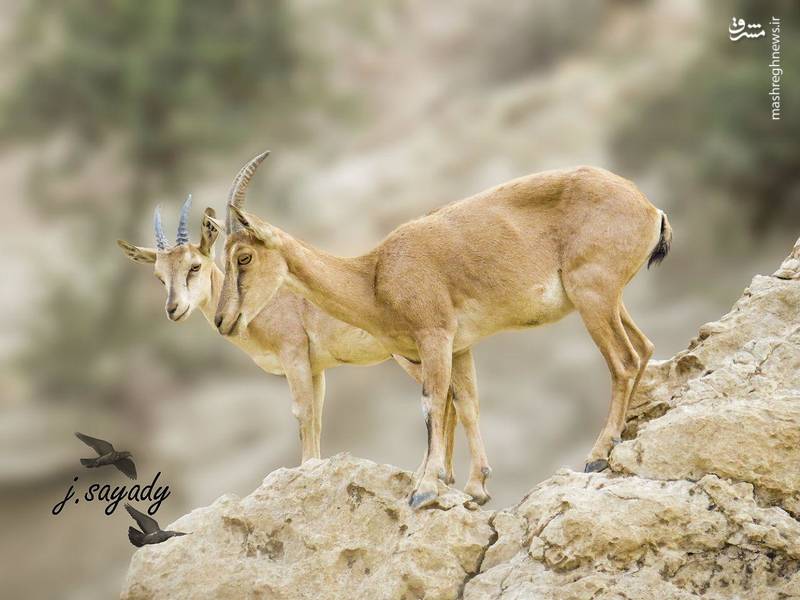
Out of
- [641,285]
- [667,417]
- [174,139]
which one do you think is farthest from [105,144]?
[667,417]

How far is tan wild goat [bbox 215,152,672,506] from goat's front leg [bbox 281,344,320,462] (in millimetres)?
2236

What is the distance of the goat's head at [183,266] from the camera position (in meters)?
11.4

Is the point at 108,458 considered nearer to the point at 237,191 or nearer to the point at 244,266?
the point at 244,266

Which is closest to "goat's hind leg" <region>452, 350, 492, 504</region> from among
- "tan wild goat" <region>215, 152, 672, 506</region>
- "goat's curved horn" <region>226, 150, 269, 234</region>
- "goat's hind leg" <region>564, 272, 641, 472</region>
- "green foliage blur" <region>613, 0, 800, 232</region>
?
"tan wild goat" <region>215, 152, 672, 506</region>

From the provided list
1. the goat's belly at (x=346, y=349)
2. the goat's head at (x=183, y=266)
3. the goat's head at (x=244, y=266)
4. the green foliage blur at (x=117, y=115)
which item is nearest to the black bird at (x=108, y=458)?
the goat's head at (x=244, y=266)

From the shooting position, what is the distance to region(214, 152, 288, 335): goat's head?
30.0 ft

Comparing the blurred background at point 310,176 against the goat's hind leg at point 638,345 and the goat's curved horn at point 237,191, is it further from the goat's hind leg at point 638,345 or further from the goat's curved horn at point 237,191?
the goat's curved horn at point 237,191

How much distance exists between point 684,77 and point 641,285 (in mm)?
5272

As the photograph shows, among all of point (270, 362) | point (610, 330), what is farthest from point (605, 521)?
point (270, 362)

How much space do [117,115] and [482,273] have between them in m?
21.1

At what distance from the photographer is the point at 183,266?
38.0 feet

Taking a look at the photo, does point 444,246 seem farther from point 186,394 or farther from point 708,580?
point 186,394

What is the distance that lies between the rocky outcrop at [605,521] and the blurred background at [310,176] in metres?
14.8

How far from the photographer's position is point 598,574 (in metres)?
7.39
